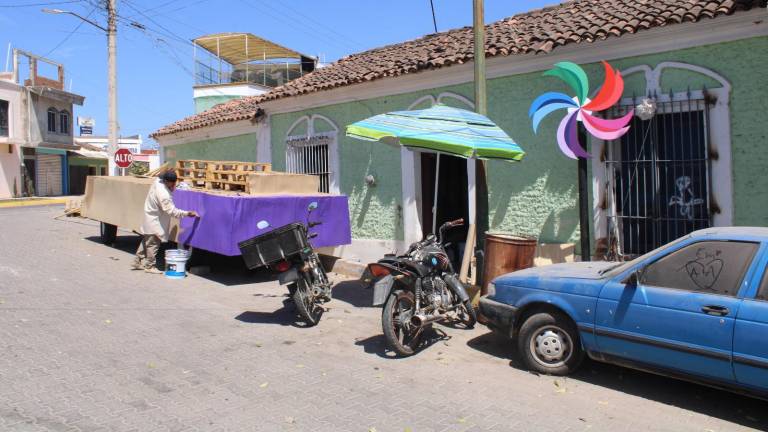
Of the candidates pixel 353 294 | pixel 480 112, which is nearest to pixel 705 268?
pixel 480 112

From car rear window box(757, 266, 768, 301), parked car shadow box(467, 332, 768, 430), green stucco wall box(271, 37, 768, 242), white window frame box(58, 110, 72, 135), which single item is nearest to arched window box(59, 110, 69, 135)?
white window frame box(58, 110, 72, 135)

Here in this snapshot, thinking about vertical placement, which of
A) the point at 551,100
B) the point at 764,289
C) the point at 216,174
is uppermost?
the point at 551,100

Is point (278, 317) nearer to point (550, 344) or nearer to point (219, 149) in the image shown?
point (550, 344)

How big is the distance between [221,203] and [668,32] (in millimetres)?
6709

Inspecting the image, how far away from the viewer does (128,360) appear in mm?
5270

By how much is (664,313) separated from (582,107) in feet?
12.0

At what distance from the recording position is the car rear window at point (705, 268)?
14.0 ft

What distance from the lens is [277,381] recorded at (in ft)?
16.0

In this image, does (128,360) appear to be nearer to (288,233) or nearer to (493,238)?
(288,233)

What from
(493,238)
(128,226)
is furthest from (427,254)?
(128,226)

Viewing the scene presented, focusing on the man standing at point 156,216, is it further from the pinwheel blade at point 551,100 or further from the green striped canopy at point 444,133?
the pinwheel blade at point 551,100

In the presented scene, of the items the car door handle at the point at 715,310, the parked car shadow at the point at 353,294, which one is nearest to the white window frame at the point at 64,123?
the parked car shadow at the point at 353,294

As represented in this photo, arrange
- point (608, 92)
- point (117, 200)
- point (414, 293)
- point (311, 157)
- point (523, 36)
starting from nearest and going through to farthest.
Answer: point (414, 293) < point (608, 92) < point (523, 36) < point (117, 200) < point (311, 157)

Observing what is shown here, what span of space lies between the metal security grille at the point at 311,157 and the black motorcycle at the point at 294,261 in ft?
17.7
